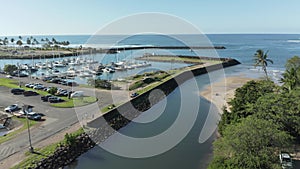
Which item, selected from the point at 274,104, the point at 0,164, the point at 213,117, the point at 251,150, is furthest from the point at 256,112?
the point at 0,164

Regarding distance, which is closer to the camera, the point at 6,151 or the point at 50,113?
the point at 6,151

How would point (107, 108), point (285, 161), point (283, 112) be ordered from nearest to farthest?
point (285, 161)
point (283, 112)
point (107, 108)

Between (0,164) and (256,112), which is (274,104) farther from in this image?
(0,164)

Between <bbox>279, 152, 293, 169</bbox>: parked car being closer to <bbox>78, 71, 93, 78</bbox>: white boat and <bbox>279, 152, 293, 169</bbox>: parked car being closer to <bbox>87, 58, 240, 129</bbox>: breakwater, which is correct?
<bbox>87, 58, 240, 129</bbox>: breakwater

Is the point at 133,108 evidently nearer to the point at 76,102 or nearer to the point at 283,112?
the point at 76,102

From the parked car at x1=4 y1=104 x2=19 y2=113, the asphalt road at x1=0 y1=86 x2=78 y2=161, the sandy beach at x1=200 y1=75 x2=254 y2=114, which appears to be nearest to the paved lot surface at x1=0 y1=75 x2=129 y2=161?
the asphalt road at x1=0 y1=86 x2=78 y2=161

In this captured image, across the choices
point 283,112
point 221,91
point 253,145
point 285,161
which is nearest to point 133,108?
point 283,112

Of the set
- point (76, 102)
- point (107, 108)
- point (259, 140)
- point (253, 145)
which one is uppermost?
point (259, 140)
